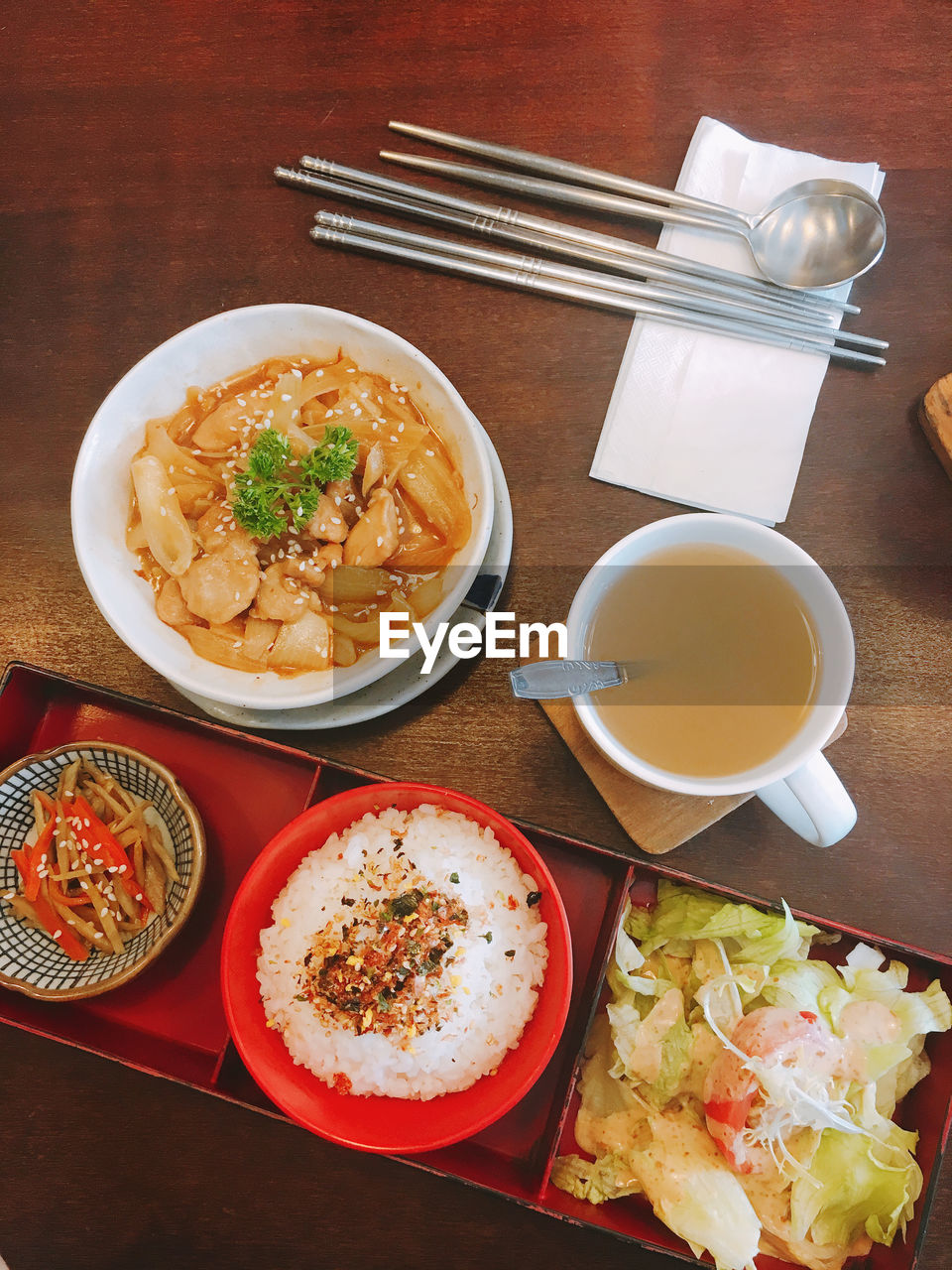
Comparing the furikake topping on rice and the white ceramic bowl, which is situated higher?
the white ceramic bowl

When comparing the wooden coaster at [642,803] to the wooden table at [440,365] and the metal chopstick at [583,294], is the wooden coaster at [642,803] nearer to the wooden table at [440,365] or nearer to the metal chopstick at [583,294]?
the wooden table at [440,365]

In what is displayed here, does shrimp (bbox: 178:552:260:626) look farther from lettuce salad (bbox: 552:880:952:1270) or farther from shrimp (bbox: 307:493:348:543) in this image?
lettuce salad (bbox: 552:880:952:1270)

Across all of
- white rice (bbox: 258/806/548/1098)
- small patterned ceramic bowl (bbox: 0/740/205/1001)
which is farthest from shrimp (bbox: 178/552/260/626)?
white rice (bbox: 258/806/548/1098)

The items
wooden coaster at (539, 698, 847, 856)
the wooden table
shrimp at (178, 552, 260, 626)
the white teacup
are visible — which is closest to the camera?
the white teacup

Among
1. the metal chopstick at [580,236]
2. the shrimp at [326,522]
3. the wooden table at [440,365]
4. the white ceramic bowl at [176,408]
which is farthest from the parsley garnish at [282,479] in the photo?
the metal chopstick at [580,236]

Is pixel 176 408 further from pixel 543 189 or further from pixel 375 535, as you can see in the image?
pixel 543 189

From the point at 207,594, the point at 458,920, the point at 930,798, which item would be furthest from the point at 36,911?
the point at 930,798

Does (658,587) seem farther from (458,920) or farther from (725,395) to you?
(458,920)

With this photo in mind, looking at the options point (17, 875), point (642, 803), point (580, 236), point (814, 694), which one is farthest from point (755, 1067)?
point (580, 236)
